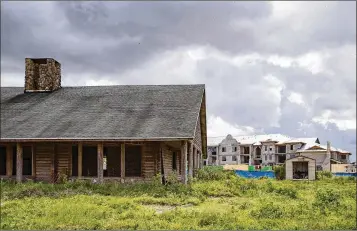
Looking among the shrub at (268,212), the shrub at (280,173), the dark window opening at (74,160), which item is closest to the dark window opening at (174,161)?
the dark window opening at (74,160)

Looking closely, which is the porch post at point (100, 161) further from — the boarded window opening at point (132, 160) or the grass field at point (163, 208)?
the boarded window opening at point (132, 160)

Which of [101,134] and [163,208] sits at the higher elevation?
[101,134]

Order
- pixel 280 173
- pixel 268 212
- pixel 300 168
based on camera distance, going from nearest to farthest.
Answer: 1. pixel 268 212
2. pixel 300 168
3. pixel 280 173

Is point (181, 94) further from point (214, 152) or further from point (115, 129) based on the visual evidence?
point (214, 152)

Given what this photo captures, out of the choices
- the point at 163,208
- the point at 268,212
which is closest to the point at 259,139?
the point at 163,208

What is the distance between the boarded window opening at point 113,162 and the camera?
87.1 ft

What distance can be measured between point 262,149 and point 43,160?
93.1 meters

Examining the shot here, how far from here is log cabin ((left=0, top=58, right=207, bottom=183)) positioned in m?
24.3

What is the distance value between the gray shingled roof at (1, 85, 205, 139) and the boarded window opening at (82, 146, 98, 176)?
5.51ft

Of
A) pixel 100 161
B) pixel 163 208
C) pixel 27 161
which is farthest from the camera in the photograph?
pixel 27 161

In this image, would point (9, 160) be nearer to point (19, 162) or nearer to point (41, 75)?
point (19, 162)

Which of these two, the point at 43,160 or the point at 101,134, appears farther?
the point at 43,160

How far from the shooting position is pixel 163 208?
17.7m

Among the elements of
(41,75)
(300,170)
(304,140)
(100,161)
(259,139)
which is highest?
(41,75)
